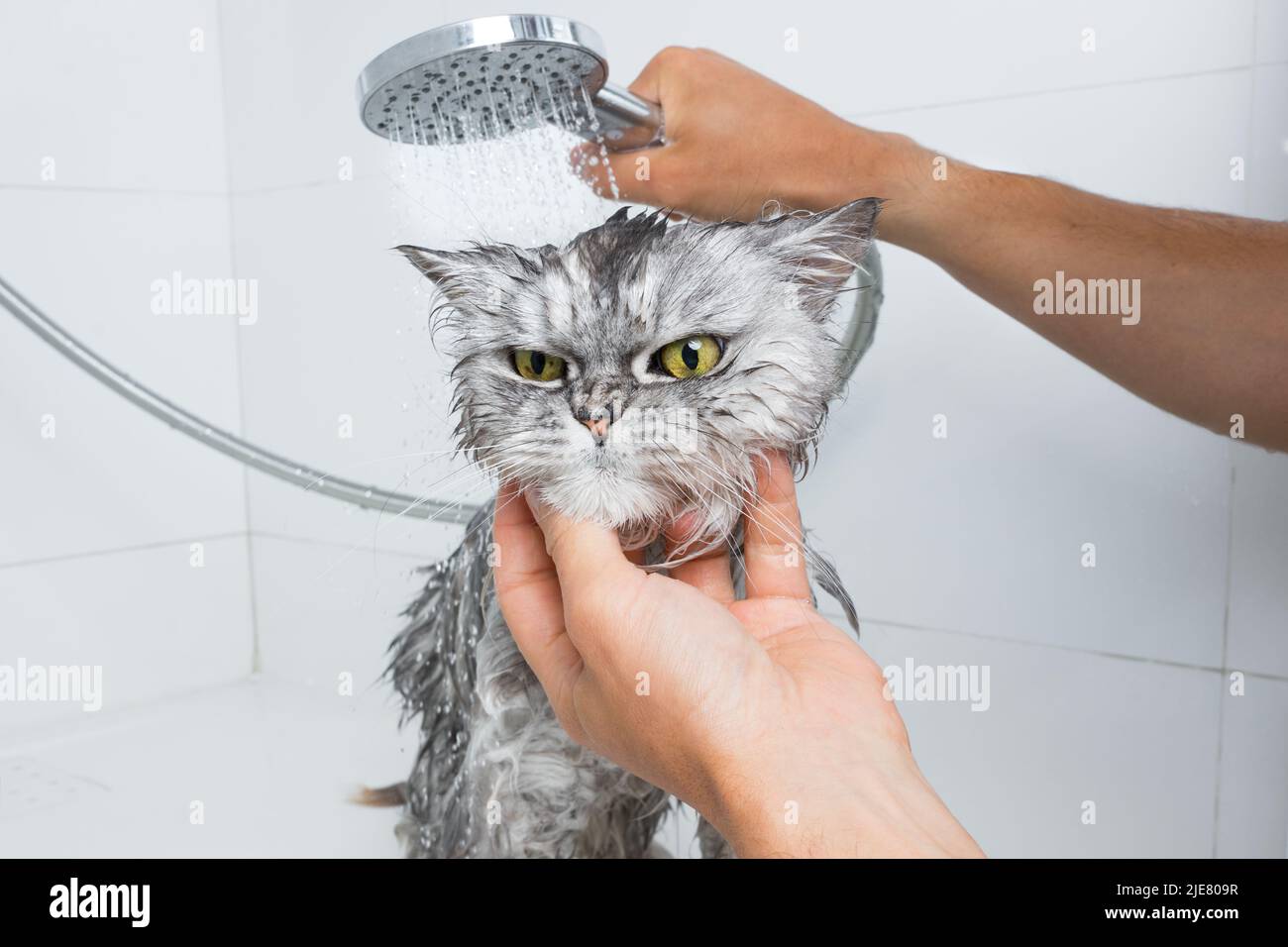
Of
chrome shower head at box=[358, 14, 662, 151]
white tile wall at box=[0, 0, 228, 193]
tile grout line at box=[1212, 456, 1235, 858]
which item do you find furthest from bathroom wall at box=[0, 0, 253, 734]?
tile grout line at box=[1212, 456, 1235, 858]

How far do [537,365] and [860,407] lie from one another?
0.55 metres

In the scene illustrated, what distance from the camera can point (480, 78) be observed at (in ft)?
2.68

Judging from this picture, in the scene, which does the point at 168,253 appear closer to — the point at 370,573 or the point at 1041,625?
the point at 370,573

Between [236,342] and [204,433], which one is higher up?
[236,342]

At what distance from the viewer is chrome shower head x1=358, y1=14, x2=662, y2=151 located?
2.51 ft

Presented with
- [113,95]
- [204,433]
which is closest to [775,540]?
[204,433]

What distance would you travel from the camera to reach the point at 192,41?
1.77 meters

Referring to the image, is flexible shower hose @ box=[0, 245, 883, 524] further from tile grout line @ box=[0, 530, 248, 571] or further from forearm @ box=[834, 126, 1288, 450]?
forearm @ box=[834, 126, 1288, 450]

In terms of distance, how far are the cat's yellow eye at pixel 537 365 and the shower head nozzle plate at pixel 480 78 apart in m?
0.24

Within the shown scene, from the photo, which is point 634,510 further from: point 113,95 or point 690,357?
point 113,95

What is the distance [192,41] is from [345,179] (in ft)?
1.50

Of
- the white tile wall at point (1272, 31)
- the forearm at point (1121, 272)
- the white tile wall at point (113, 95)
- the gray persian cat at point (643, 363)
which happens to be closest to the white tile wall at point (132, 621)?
the white tile wall at point (113, 95)

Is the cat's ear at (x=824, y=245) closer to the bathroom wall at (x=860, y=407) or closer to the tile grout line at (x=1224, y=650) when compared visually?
the bathroom wall at (x=860, y=407)

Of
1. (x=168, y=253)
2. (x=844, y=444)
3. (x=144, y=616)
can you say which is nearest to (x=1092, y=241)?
(x=844, y=444)
